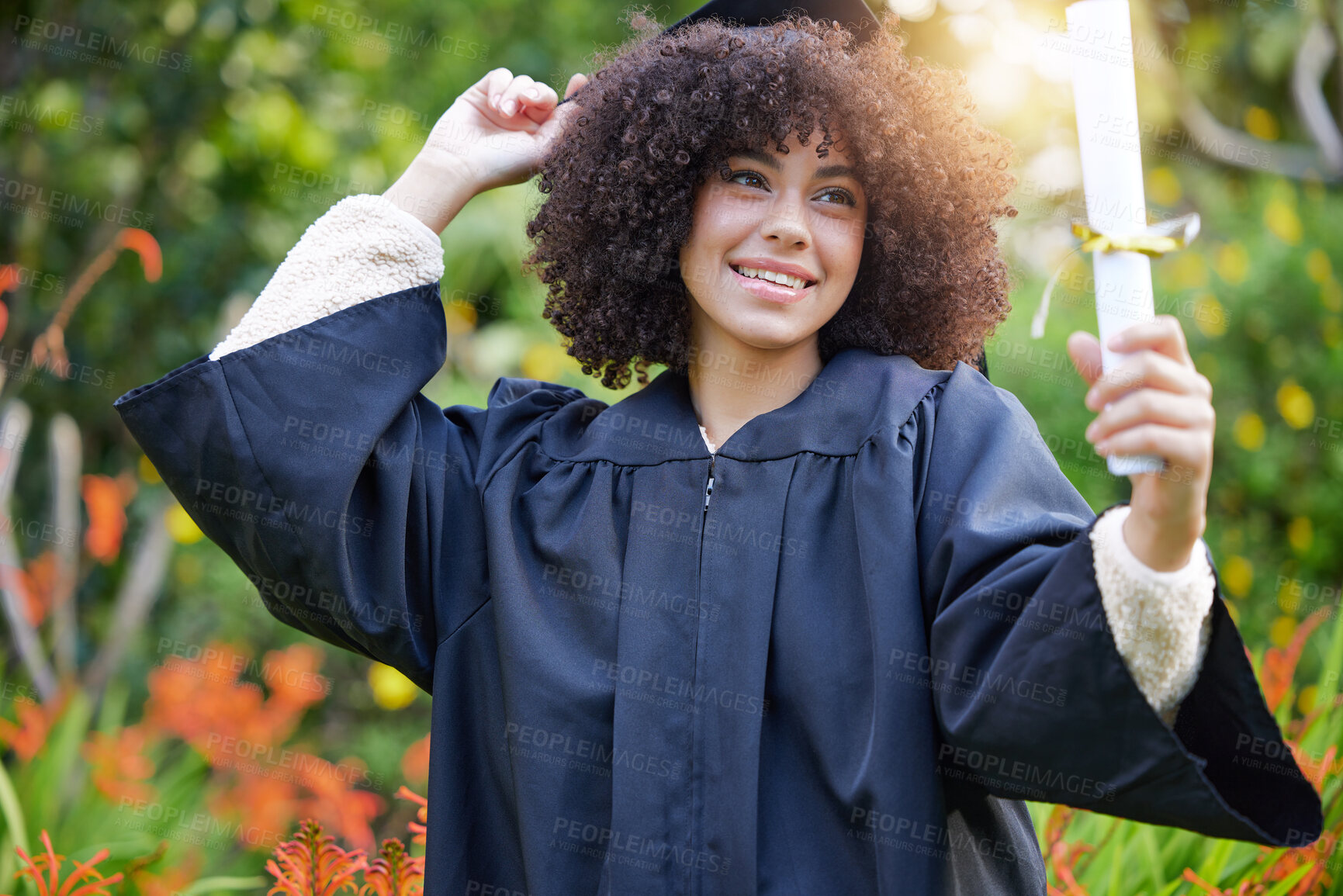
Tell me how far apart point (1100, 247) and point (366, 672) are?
3838 millimetres

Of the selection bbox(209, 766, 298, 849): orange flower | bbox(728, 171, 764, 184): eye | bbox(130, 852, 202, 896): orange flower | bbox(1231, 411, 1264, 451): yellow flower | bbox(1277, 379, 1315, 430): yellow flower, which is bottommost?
bbox(130, 852, 202, 896): orange flower

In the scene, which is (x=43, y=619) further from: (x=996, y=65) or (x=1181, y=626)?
(x=996, y=65)

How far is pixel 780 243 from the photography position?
1.82 metres

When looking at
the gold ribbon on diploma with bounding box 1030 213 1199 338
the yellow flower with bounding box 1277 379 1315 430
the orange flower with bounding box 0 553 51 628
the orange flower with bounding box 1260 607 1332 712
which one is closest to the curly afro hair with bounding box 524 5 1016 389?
the gold ribbon on diploma with bounding box 1030 213 1199 338

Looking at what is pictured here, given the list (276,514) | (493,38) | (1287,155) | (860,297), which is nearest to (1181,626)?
(860,297)

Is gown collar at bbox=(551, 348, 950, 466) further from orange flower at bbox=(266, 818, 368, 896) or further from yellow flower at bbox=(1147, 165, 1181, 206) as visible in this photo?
yellow flower at bbox=(1147, 165, 1181, 206)

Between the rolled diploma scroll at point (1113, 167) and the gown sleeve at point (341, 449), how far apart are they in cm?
110

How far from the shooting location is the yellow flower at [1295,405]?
13.7 feet

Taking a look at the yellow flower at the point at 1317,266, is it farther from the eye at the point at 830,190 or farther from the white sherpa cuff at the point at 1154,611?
the white sherpa cuff at the point at 1154,611

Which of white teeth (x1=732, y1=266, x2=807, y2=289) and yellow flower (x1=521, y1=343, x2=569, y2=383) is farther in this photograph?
yellow flower (x1=521, y1=343, x2=569, y2=383)

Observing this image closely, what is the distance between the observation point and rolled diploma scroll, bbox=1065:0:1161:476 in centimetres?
119

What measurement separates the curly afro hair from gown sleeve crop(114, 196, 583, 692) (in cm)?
32

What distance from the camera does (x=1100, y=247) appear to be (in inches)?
47.1

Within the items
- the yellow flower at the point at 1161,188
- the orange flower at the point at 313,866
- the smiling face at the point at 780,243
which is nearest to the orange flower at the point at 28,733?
the orange flower at the point at 313,866
